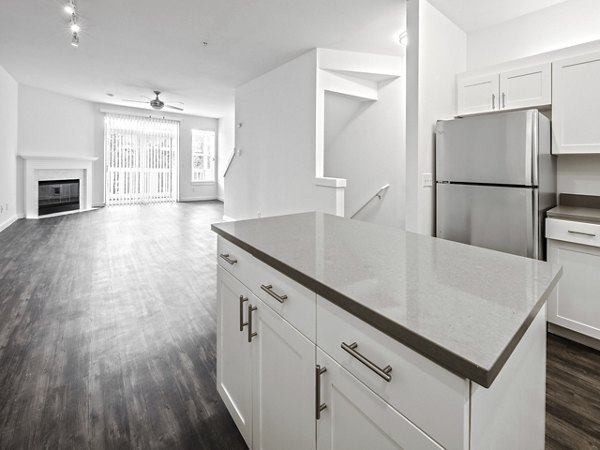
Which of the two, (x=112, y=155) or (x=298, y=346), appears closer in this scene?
(x=298, y=346)

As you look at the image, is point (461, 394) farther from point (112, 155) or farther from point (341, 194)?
point (112, 155)

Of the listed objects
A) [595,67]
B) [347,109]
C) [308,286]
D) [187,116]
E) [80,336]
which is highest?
[187,116]

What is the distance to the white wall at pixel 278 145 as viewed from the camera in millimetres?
4605

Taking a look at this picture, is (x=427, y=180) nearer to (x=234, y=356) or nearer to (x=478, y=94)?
(x=478, y=94)

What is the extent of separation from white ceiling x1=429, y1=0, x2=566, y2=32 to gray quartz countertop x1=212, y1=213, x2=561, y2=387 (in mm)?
2703

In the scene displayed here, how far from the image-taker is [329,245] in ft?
4.25

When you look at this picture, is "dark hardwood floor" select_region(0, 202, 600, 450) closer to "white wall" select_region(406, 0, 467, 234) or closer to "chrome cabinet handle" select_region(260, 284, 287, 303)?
"chrome cabinet handle" select_region(260, 284, 287, 303)

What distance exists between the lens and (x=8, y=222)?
20.6ft

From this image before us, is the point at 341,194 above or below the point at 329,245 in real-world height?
above

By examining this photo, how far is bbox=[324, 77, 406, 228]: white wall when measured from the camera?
473 cm

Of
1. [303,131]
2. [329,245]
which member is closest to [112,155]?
[303,131]

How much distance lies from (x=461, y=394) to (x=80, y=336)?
2616mm

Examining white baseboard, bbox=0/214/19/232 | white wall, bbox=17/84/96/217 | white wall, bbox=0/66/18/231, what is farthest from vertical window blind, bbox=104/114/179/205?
white baseboard, bbox=0/214/19/232

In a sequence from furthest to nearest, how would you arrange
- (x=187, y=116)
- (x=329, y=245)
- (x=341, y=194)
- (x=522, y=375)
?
(x=187, y=116) → (x=341, y=194) → (x=329, y=245) → (x=522, y=375)
